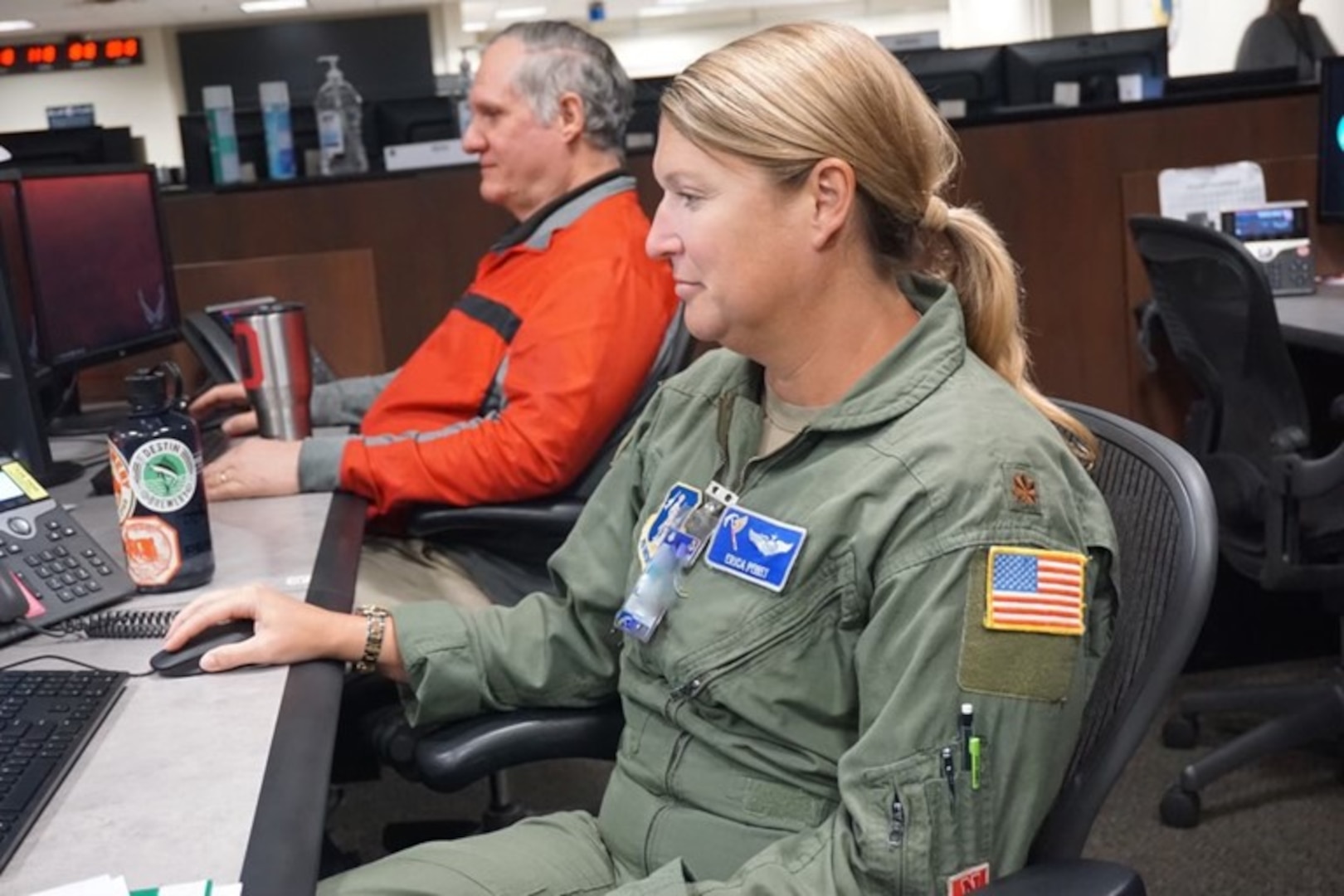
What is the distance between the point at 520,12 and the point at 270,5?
2.73m

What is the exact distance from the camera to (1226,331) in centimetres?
260

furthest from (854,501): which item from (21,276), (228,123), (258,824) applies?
(228,123)

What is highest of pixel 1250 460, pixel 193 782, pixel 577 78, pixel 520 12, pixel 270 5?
pixel 270 5

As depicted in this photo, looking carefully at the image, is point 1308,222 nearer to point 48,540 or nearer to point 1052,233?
point 1052,233

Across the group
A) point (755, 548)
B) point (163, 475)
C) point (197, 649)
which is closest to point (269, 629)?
point (197, 649)

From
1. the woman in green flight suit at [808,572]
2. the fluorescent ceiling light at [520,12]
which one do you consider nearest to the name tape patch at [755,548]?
the woman in green flight suit at [808,572]

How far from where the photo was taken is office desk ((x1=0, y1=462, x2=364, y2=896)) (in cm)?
97

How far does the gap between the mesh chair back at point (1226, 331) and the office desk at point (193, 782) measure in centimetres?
155

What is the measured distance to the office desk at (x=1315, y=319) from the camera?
8.57 ft

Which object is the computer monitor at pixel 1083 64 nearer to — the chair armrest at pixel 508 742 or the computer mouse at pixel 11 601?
the chair armrest at pixel 508 742

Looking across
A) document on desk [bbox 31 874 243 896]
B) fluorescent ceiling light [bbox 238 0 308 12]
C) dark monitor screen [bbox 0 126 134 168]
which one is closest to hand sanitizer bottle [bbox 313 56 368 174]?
dark monitor screen [bbox 0 126 134 168]

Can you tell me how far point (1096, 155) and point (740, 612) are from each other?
221cm

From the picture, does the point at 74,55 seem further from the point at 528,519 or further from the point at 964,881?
the point at 964,881

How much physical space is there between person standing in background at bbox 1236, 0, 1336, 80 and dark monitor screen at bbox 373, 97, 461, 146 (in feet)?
9.11
